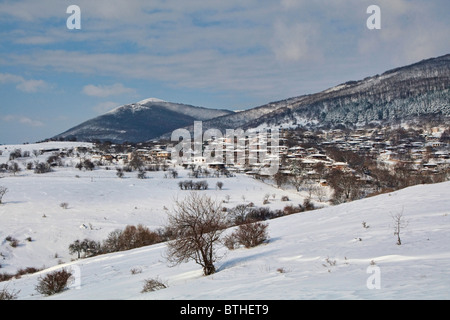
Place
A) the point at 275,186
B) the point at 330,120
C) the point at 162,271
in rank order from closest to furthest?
1. the point at 162,271
2. the point at 275,186
3. the point at 330,120

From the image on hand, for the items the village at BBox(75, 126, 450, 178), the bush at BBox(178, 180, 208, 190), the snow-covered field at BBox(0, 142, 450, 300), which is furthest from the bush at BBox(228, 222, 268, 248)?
the village at BBox(75, 126, 450, 178)

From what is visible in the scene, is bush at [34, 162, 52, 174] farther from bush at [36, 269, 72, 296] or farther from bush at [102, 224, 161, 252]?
bush at [36, 269, 72, 296]

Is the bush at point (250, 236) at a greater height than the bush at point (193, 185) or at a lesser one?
lesser

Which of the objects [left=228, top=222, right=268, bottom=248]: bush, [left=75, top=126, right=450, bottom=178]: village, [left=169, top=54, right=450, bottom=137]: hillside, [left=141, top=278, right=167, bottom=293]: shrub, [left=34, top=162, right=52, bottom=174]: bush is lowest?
[left=141, top=278, right=167, bottom=293]: shrub

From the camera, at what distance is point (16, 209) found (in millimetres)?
42844

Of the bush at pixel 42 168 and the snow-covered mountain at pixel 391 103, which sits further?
the snow-covered mountain at pixel 391 103

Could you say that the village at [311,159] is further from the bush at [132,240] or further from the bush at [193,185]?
the bush at [132,240]

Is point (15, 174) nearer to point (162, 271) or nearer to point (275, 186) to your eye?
point (275, 186)

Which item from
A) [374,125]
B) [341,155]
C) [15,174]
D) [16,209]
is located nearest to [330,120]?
[374,125]

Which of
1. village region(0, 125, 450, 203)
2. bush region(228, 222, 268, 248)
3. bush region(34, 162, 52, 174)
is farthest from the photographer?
bush region(34, 162, 52, 174)

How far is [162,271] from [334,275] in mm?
6989

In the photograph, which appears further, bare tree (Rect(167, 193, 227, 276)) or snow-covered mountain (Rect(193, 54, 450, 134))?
snow-covered mountain (Rect(193, 54, 450, 134))

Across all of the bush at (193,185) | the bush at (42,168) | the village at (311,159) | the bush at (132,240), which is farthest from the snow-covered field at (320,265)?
the bush at (42,168)

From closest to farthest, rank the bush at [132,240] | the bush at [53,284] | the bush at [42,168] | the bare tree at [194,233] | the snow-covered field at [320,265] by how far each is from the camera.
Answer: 1. the snow-covered field at [320,265]
2. the bare tree at [194,233]
3. the bush at [53,284]
4. the bush at [132,240]
5. the bush at [42,168]
